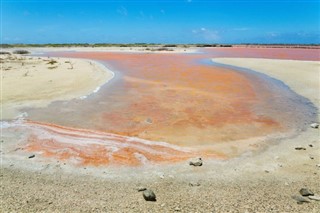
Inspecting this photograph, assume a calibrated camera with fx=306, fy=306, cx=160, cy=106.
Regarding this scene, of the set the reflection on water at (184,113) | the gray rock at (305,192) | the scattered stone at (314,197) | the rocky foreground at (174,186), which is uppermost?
the reflection on water at (184,113)

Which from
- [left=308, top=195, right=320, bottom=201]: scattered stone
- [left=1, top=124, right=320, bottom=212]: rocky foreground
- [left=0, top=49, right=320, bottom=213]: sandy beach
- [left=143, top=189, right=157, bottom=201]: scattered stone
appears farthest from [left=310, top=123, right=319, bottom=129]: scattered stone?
[left=143, top=189, right=157, bottom=201]: scattered stone

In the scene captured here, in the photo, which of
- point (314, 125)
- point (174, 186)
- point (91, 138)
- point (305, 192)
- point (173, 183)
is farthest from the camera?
point (314, 125)

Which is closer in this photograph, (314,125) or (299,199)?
(299,199)

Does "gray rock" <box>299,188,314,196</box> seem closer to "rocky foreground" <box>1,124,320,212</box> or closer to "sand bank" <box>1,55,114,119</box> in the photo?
"rocky foreground" <box>1,124,320,212</box>

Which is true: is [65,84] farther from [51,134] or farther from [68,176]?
[68,176]

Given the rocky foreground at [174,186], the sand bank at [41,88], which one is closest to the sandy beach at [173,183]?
the rocky foreground at [174,186]

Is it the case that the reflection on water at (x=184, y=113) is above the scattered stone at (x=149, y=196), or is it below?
above

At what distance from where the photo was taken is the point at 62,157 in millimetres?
10055

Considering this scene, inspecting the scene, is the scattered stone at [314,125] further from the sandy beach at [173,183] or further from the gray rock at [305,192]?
the gray rock at [305,192]

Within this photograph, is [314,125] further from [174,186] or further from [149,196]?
[149,196]

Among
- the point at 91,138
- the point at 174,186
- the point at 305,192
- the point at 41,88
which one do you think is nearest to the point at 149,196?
the point at 174,186

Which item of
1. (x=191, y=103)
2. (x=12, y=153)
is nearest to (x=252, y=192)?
(x=12, y=153)

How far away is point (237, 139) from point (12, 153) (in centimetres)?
801

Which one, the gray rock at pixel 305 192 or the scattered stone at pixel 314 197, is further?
the gray rock at pixel 305 192
